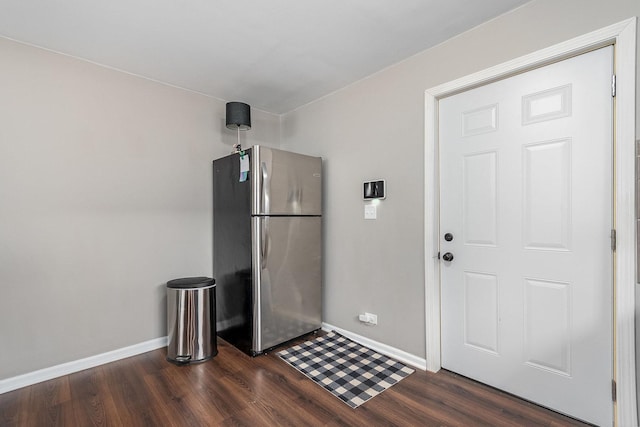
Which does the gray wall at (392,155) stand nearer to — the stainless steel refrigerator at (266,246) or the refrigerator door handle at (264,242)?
the stainless steel refrigerator at (266,246)

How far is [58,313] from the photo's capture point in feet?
7.13

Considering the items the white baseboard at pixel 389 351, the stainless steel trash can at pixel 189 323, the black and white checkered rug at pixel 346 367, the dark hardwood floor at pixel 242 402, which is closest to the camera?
the dark hardwood floor at pixel 242 402

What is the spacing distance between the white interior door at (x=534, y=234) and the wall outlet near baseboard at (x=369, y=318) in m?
0.56

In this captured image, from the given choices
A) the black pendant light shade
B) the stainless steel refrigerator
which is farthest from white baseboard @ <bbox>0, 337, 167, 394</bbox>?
the black pendant light shade

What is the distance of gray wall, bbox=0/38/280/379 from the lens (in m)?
2.04

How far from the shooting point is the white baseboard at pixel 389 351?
2227mm

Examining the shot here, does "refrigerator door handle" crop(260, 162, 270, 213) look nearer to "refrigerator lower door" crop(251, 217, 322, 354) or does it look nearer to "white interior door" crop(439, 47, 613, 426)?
"refrigerator lower door" crop(251, 217, 322, 354)

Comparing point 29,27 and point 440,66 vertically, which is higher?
point 29,27

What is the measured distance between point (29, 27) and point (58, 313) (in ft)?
6.37

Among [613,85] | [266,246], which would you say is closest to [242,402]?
[266,246]

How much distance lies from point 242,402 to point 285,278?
99cm

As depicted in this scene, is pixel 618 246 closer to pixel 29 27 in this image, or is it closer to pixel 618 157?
pixel 618 157

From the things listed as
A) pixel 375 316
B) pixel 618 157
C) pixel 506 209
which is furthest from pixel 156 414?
pixel 618 157

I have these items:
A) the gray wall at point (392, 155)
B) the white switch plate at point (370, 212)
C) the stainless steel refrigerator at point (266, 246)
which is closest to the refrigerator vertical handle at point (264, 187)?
the stainless steel refrigerator at point (266, 246)
